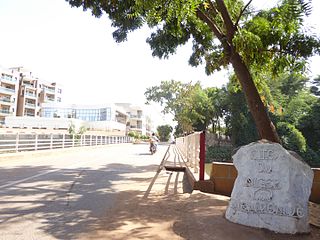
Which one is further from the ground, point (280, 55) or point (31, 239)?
point (280, 55)

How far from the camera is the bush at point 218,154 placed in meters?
34.7

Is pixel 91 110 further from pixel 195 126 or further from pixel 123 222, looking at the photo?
pixel 123 222

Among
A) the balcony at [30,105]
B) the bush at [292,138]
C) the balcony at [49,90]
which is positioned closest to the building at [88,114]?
the balcony at [30,105]

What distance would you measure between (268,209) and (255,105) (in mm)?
2924

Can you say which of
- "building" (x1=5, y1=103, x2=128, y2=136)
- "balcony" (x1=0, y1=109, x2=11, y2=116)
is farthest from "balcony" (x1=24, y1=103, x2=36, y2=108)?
"balcony" (x1=0, y1=109, x2=11, y2=116)

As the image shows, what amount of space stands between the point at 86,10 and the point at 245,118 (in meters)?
27.8

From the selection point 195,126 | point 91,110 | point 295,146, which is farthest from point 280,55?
point 91,110

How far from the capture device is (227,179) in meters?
7.52

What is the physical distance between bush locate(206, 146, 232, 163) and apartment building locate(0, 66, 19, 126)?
45.4m

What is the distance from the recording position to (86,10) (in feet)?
34.4

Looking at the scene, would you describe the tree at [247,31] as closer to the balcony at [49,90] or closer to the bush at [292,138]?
the bush at [292,138]

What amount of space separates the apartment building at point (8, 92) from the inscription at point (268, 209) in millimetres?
66184

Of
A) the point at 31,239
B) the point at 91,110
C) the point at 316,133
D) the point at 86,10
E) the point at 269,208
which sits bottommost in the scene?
the point at 31,239

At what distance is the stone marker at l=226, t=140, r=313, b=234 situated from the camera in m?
4.66
